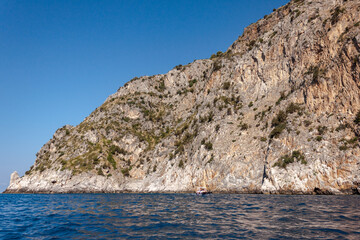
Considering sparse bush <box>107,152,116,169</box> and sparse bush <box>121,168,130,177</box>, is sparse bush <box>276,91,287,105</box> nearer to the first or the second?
sparse bush <box>121,168,130,177</box>

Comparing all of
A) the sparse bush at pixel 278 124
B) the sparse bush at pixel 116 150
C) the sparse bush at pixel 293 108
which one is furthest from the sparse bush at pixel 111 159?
the sparse bush at pixel 293 108

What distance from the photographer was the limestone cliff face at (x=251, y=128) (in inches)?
1997

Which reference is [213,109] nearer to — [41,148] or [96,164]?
[96,164]

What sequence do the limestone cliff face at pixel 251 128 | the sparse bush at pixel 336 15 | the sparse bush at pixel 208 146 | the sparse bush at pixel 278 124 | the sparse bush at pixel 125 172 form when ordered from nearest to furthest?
the limestone cliff face at pixel 251 128
the sparse bush at pixel 278 124
the sparse bush at pixel 336 15
the sparse bush at pixel 208 146
the sparse bush at pixel 125 172

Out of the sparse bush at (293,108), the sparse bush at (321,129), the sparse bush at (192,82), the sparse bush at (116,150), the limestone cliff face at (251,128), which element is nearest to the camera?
the limestone cliff face at (251,128)

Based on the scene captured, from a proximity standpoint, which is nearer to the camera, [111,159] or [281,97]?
[281,97]

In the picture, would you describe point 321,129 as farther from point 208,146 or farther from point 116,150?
point 116,150

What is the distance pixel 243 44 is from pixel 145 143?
6253 cm

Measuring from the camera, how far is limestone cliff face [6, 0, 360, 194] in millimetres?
50719

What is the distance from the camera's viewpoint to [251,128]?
234 ft

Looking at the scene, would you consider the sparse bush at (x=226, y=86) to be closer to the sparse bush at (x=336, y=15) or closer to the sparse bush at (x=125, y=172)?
the sparse bush at (x=336, y=15)

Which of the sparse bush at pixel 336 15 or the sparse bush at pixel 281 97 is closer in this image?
the sparse bush at pixel 336 15

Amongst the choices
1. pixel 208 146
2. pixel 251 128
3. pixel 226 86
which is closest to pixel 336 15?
pixel 251 128

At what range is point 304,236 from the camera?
37.7 feet
